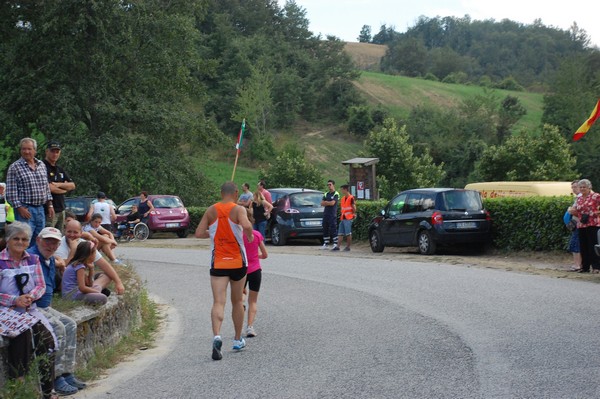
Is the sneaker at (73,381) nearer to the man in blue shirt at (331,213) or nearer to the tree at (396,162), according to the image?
the man in blue shirt at (331,213)

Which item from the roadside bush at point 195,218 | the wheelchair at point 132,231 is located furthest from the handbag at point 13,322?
the roadside bush at point 195,218

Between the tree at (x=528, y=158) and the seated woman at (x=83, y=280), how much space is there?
44.8 m

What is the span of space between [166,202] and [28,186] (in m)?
24.3

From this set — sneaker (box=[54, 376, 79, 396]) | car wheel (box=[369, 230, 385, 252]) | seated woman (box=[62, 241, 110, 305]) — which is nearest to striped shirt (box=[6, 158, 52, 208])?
seated woman (box=[62, 241, 110, 305])

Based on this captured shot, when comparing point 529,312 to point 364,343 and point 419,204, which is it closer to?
point 364,343

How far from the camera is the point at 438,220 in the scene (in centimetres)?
2184

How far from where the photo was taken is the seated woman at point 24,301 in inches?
285

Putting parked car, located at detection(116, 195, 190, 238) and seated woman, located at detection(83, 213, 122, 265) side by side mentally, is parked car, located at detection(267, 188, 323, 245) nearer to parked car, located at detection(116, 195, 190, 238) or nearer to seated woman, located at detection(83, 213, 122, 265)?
parked car, located at detection(116, 195, 190, 238)

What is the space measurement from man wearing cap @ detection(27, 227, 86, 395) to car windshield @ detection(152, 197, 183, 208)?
2715cm

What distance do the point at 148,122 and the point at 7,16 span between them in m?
9.20

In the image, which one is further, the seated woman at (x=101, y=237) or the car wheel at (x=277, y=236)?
the car wheel at (x=277, y=236)

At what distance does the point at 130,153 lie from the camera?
4447 centimetres

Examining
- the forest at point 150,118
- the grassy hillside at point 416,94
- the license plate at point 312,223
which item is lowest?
the license plate at point 312,223

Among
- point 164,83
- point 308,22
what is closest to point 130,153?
point 164,83
